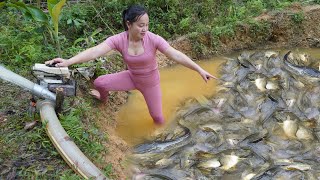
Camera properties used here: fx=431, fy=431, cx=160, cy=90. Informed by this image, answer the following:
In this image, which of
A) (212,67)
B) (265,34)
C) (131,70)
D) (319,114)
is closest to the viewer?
(131,70)

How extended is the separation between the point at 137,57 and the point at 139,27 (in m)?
0.40

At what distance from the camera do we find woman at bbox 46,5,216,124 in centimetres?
469

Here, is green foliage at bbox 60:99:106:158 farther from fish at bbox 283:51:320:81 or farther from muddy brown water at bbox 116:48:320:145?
fish at bbox 283:51:320:81

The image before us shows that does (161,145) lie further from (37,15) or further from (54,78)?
(37,15)

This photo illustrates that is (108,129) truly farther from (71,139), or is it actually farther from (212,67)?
(212,67)

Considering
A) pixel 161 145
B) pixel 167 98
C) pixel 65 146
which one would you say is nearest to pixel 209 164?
pixel 161 145

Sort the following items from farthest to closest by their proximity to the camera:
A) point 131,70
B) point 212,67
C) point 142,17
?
point 212,67 → point 131,70 → point 142,17

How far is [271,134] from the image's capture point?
5.20m

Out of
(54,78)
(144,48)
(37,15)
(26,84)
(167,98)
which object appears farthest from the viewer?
(167,98)

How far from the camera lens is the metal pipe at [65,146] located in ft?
13.0

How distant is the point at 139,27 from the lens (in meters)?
4.70

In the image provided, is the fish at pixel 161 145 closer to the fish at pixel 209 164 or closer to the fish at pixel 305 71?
the fish at pixel 209 164

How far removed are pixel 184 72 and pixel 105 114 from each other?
208cm

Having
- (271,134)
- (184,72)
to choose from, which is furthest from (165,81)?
(271,134)
